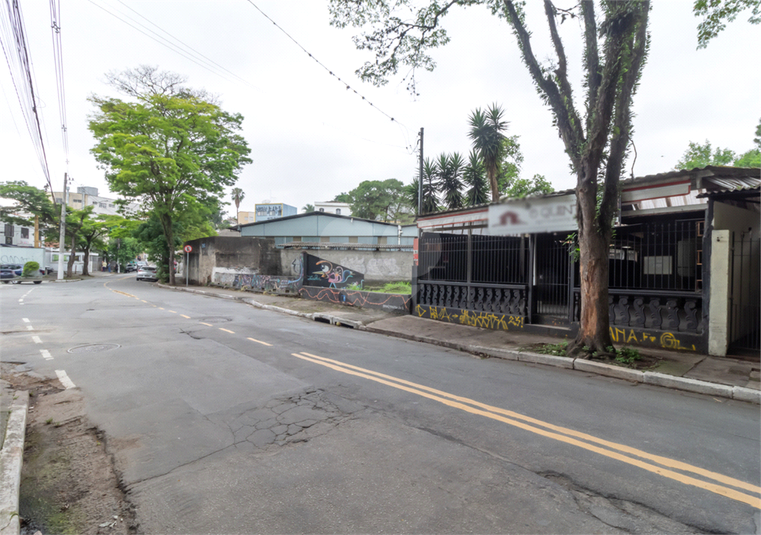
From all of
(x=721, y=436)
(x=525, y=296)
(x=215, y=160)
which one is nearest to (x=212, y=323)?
(x=525, y=296)

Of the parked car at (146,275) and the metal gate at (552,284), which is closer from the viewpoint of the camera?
the metal gate at (552,284)

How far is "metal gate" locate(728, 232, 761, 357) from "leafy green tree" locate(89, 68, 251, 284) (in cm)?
2658

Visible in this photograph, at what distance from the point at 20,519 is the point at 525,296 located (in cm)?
943

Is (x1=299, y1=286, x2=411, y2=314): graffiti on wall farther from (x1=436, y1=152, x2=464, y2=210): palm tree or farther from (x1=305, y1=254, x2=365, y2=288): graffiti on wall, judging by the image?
(x1=436, y1=152, x2=464, y2=210): palm tree

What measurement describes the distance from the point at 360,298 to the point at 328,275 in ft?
20.0

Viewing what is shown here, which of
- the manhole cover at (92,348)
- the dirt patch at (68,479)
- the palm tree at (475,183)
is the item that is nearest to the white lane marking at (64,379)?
the dirt patch at (68,479)

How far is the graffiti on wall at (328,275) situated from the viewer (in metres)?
19.7

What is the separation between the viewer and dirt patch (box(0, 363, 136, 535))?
9.00ft

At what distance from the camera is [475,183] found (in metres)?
22.3

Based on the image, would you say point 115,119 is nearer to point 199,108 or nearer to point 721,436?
point 199,108

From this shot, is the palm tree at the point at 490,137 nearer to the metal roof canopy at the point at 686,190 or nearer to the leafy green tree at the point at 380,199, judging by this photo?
the metal roof canopy at the point at 686,190

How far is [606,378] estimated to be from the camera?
6.32 m

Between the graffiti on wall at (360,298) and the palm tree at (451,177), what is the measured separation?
9.92 m

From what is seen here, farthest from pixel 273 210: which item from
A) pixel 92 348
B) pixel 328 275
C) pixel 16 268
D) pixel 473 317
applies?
pixel 92 348
